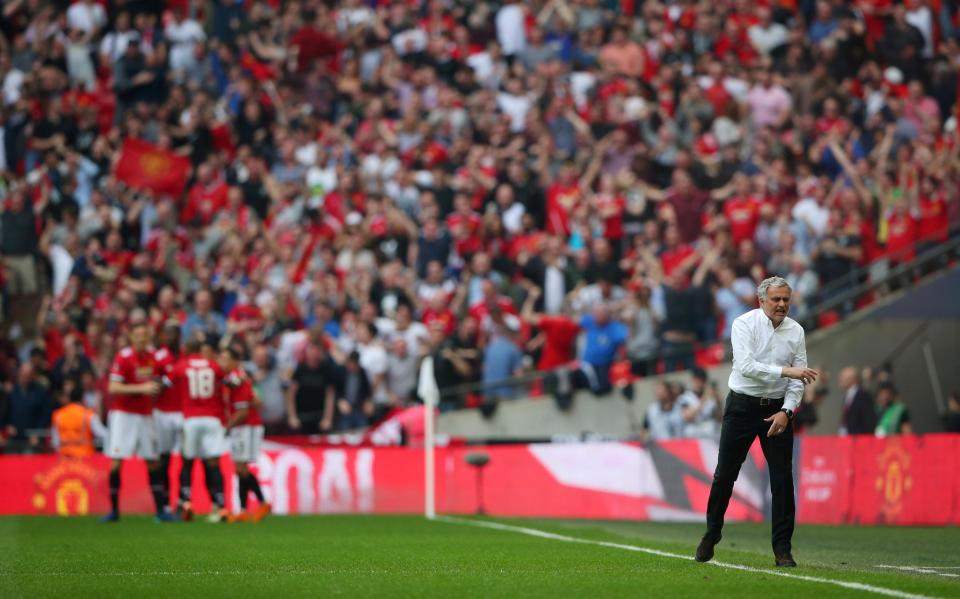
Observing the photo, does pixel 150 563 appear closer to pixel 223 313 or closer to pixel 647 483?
pixel 647 483

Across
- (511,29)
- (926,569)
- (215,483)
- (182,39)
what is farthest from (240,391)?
(511,29)

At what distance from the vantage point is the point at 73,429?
23406mm

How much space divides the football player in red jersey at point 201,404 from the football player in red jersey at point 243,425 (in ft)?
0.47

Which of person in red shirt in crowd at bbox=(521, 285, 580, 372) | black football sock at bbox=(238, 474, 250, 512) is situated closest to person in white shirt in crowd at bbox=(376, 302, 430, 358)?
person in red shirt in crowd at bbox=(521, 285, 580, 372)

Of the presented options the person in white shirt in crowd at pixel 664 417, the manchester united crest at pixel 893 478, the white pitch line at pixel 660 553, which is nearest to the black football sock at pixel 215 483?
the white pitch line at pixel 660 553

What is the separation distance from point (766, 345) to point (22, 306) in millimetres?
18486

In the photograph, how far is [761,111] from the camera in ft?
90.8

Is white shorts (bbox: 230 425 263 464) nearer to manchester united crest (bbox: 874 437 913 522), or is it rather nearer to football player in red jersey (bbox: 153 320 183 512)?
football player in red jersey (bbox: 153 320 183 512)

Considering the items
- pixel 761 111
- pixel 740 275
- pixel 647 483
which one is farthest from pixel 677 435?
pixel 761 111

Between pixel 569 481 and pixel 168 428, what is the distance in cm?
566

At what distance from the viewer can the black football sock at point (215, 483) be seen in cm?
1991

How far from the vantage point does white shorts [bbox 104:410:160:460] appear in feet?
64.2

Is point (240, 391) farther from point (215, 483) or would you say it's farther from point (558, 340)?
Result: point (558, 340)

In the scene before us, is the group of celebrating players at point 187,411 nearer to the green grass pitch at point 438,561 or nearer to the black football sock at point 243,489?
the black football sock at point 243,489
